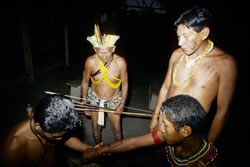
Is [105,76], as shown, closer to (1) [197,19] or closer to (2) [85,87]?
(2) [85,87]

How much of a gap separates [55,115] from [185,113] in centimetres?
141

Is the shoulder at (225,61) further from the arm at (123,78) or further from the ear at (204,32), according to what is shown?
the arm at (123,78)

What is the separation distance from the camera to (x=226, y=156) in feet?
12.0

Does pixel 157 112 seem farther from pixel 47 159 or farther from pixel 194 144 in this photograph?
pixel 47 159

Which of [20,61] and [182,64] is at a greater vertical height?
[182,64]

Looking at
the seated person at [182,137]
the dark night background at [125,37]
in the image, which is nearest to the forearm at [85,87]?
the seated person at [182,137]

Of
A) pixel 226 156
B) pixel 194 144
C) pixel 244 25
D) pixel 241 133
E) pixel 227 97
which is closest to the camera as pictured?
pixel 194 144

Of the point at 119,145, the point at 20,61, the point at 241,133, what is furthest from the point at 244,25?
the point at 20,61

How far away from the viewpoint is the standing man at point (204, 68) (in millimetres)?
2047

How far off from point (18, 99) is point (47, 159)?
3987mm

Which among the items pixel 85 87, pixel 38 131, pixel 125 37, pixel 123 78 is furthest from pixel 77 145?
pixel 125 37

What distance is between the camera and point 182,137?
68.5 inches

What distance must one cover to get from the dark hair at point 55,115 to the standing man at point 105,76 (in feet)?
4.82

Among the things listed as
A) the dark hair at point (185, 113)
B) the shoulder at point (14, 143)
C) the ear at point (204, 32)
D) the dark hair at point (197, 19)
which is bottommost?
the shoulder at point (14, 143)
